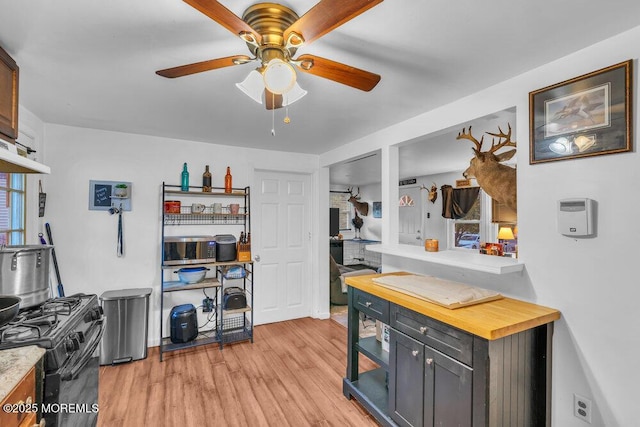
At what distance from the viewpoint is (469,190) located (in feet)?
19.0

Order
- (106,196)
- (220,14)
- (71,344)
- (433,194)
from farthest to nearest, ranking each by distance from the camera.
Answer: (433,194) → (106,196) → (71,344) → (220,14)

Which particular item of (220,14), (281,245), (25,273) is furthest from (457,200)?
(25,273)

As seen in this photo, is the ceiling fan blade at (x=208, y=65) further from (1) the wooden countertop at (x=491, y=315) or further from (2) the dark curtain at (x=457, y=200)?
(2) the dark curtain at (x=457, y=200)

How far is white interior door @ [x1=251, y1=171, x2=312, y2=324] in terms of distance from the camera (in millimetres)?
3910

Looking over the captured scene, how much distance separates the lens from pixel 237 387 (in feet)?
8.24

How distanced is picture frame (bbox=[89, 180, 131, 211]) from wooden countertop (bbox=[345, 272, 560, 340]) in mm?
2854

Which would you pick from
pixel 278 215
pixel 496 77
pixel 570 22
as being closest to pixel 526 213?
pixel 496 77

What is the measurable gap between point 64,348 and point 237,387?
148 cm

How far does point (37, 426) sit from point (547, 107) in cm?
276

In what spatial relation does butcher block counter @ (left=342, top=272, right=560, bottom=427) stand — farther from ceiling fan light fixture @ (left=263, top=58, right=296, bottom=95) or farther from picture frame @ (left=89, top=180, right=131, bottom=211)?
picture frame @ (left=89, top=180, right=131, bottom=211)

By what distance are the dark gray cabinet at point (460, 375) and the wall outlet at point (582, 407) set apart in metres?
0.11

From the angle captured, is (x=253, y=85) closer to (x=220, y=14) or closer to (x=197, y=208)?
(x=220, y=14)

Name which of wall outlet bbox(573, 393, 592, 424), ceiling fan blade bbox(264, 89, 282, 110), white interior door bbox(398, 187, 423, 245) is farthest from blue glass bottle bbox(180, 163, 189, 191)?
white interior door bbox(398, 187, 423, 245)

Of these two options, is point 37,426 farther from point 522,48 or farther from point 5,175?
point 522,48
